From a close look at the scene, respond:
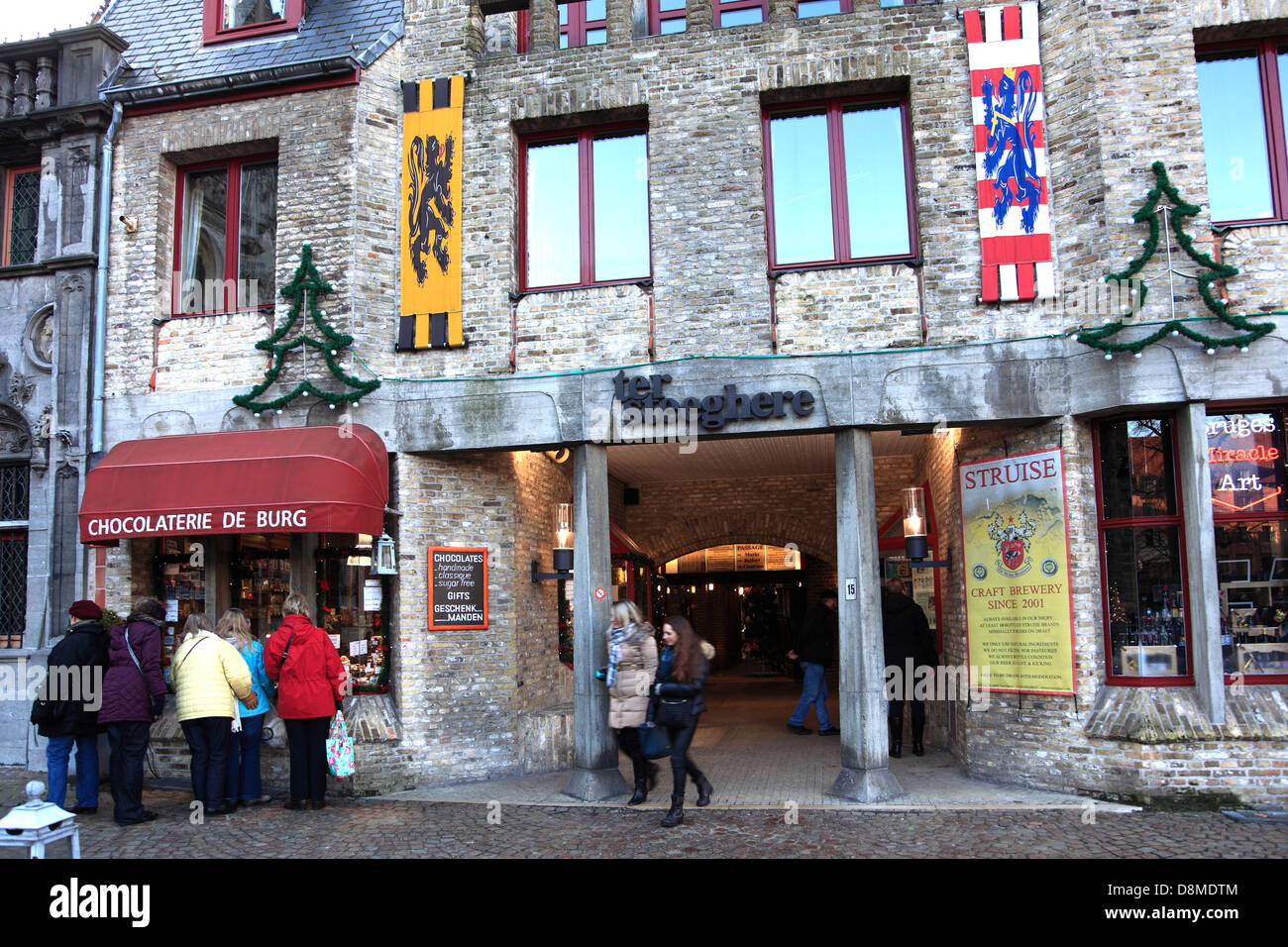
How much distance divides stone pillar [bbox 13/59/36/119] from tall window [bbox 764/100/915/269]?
27.5 feet

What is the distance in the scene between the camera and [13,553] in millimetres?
10820

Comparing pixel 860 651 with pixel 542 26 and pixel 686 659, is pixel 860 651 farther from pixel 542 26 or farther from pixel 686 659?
pixel 542 26

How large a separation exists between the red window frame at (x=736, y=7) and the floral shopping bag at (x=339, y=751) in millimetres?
7973

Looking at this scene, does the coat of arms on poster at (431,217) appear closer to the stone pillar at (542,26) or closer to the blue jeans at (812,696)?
the stone pillar at (542,26)

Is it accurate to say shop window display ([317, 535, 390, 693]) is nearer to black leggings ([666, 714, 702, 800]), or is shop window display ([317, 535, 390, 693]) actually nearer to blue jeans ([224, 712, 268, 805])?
blue jeans ([224, 712, 268, 805])

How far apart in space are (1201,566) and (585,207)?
6.76 m

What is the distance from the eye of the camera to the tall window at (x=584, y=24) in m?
11.1

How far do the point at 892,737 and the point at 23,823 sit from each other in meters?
8.22

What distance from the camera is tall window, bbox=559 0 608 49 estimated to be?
11078mm

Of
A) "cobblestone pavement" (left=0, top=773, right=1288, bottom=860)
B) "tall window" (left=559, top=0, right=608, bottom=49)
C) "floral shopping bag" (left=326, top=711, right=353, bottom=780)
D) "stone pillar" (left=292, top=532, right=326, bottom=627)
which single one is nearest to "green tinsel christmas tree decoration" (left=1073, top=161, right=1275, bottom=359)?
"cobblestone pavement" (left=0, top=773, right=1288, bottom=860)

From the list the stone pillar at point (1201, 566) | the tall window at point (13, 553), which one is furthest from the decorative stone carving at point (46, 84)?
the stone pillar at point (1201, 566)

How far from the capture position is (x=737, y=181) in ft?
31.5

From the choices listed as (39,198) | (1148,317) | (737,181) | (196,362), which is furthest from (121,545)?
(1148,317)

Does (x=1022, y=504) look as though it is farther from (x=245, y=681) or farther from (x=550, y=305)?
(x=245, y=681)
